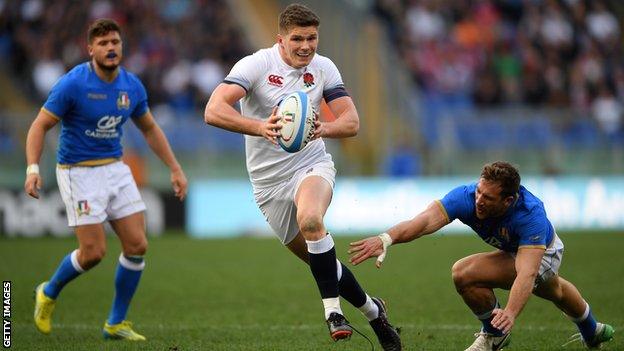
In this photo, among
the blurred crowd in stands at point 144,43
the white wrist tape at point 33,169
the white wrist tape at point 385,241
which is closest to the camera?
the white wrist tape at point 385,241

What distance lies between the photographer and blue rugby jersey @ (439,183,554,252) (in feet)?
25.9

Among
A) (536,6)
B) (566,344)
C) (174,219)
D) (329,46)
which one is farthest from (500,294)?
(536,6)

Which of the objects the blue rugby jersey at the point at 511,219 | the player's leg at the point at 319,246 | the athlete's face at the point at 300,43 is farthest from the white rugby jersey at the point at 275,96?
the blue rugby jersey at the point at 511,219

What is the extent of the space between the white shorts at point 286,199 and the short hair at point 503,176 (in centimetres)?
120

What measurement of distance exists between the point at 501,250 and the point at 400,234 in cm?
115

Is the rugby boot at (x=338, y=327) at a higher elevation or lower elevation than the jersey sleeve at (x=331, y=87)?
lower

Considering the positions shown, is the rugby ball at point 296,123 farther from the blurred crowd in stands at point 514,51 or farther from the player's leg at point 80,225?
the blurred crowd in stands at point 514,51

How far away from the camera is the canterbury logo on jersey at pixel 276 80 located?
8203 mm

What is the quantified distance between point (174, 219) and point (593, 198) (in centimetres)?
850

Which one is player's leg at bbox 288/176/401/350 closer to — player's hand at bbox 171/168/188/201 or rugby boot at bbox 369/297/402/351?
rugby boot at bbox 369/297/402/351

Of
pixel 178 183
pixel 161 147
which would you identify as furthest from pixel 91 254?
pixel 161 147

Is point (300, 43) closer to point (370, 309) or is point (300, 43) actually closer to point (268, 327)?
point (370, 309)

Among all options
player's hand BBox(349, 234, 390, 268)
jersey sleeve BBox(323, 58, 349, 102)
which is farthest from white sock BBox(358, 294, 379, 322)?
jersey sleeve BBox(323, 58, 349, 102)

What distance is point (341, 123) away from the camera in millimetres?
8047
